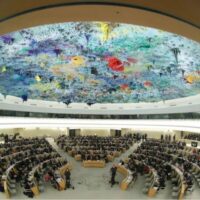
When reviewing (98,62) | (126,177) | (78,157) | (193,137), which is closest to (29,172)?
(126,177)

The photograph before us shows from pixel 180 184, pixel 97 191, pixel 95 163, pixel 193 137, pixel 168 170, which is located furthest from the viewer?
pixel 193 137

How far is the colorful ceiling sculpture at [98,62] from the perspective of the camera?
16609mm

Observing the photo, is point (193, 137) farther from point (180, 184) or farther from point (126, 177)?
point (180, 184)

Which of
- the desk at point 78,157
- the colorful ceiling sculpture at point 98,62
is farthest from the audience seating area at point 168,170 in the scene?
the colorful ceiling sculpture at point 98,62

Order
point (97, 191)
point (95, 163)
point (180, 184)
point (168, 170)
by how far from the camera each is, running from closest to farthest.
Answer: point (180, 184) < point (97, 191) < point (168, 170) < point (95, 163)

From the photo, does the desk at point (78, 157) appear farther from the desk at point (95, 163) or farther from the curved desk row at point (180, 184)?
the curved desk row at point (180, 184)

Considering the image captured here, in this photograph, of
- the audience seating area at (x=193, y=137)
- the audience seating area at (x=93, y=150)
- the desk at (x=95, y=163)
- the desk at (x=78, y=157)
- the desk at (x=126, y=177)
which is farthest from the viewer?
the audience seating area at (x=193, y=137)

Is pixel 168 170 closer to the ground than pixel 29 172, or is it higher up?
closer to the ground

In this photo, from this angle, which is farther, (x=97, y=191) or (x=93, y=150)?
(x=93, y=150)

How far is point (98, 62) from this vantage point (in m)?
24.1

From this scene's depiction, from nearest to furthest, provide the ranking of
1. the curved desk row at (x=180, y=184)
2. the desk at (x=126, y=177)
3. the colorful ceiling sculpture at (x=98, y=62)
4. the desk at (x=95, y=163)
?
1. the colorful ceiling sculpture at (x=98, y=62)
2. the curved desk row at (x=180, y=184)
3. the desk at (x=126, y=177)
4. the desk at (x=95, y=163)

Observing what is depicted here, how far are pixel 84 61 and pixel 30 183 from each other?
9.02 metres

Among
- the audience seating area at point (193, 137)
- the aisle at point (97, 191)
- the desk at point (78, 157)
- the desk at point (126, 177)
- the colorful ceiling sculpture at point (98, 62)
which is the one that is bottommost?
the aisle at point (97, 191)

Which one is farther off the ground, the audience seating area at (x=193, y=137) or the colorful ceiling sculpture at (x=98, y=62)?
the colorful ceiling sculpture at (x=98, y=62)
